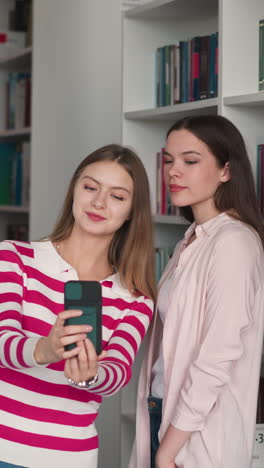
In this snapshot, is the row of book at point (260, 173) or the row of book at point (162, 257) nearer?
the row of book at point (260, 173)

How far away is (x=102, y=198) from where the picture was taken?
1823mm

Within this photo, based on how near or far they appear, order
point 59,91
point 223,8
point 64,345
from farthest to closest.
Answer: point 59,91 → point 223,8 → point 64,345

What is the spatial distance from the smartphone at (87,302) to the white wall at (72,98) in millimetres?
1509

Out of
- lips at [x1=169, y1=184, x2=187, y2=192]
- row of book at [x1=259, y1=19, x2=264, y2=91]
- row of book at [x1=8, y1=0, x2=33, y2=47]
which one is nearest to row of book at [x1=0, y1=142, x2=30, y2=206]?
row of book at [x1=8, y1=0, x2=33, y2=47]

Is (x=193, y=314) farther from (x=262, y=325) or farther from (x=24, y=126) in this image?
(x=24, y=126)

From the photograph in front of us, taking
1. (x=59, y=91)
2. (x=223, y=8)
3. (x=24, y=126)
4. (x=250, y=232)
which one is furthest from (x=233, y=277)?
(x=24, y=126)

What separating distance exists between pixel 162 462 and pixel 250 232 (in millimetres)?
594

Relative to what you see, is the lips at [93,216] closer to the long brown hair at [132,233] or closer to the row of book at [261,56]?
the long brown hair at [132,233]

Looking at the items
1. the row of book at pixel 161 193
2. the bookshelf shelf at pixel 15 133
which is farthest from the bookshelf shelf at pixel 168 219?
the bookshelf shelf at pixel 15 133

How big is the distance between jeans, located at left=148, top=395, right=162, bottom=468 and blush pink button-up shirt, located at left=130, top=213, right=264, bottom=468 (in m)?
0.09

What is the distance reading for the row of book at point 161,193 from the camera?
9.51 feet

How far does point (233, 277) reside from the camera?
1.87 m

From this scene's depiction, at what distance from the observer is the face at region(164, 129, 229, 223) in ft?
6.63

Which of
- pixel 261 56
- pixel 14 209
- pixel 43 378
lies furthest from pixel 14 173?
pixel 43 378
